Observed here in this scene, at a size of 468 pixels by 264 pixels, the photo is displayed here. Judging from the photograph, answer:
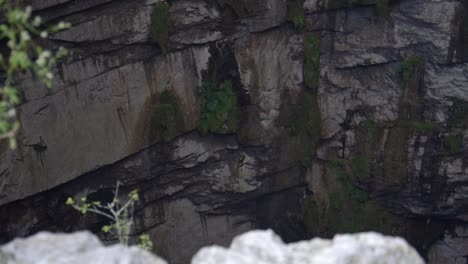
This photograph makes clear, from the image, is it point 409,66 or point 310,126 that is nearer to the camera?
point 409,66

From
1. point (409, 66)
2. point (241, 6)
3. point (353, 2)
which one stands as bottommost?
point (409, 66)

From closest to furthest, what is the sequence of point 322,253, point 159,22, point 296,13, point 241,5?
point 322,253
point 159,22
point 241,5
point 296,13

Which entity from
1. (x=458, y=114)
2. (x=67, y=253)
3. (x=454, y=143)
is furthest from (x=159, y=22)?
(x=67, y=253)

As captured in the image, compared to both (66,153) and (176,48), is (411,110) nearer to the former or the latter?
(176,48)

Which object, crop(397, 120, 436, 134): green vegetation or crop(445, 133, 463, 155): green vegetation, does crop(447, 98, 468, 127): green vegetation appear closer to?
crop(445, 133, 463, 155): green vegetation

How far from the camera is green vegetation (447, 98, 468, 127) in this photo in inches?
512

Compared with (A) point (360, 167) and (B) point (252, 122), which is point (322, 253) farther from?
(A) point (360, 167)

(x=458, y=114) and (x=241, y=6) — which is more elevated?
(x=241, y=6)

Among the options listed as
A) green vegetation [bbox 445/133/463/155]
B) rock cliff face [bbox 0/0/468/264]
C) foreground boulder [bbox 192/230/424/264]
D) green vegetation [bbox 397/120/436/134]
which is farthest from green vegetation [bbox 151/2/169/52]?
foreground boulder [bbox 192/230/424/264]

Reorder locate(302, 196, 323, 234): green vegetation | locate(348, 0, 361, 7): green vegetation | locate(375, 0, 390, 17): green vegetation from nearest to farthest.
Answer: locate(375, 0, 390, 17): green vegetation, locate(348, 0, 361, 7): green vegetation, locate(302, 196, 323, 234): green vegetation

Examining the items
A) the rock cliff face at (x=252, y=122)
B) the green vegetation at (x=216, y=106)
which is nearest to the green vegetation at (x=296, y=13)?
the rock cliff face at (x=252, y=122)

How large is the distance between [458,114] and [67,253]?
10245mm

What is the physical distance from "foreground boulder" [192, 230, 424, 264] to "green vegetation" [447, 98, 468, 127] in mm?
8941

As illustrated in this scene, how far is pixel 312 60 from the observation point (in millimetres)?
13320
